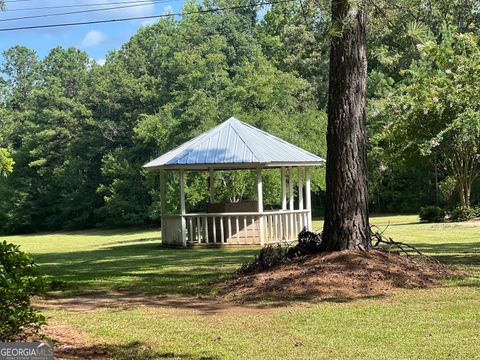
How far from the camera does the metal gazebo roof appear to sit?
19.5m

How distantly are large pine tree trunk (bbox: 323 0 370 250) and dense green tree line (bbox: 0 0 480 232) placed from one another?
57.9ft

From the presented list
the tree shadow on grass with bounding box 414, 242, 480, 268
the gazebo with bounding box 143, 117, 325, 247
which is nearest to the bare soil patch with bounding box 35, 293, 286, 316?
the tree shadow on grass with bounding box 414, 242, 480, 268

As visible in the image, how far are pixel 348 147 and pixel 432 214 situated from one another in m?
19.8

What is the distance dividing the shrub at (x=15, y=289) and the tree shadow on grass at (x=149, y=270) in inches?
115

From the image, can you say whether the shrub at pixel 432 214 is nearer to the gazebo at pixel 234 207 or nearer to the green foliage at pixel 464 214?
the green foliage at pixel 464 214

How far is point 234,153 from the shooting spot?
1983 centimetres

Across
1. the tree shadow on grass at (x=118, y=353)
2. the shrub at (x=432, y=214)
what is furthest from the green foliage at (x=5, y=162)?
the shrub at (x=432, y=214)

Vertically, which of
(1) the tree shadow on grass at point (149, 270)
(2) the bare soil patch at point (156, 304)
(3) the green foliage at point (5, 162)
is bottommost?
(2) the bare soil patch at point (156, 304)

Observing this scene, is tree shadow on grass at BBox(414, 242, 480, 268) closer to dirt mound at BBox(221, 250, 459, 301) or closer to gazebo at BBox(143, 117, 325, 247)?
dirt mound at BBox(221, 250, 459, 301)

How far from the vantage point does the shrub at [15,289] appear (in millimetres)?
4980

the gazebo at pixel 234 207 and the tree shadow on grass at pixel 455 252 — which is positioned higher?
the gazebo at pixel 234 207

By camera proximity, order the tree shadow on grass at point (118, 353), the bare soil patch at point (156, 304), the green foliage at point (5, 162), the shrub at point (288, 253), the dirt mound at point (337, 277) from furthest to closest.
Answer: the shrub at point (288, 253) < the dirt mound at point (337, 277) < the bare soil patch at point (156, 304) < the green foliage at point (5, 162) < the tree shadow on grass at point (118, 353)

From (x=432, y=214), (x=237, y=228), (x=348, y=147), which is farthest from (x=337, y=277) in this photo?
Answer: (x=432, y=214)

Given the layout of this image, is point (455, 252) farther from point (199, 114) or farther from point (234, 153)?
point (199, 114)
